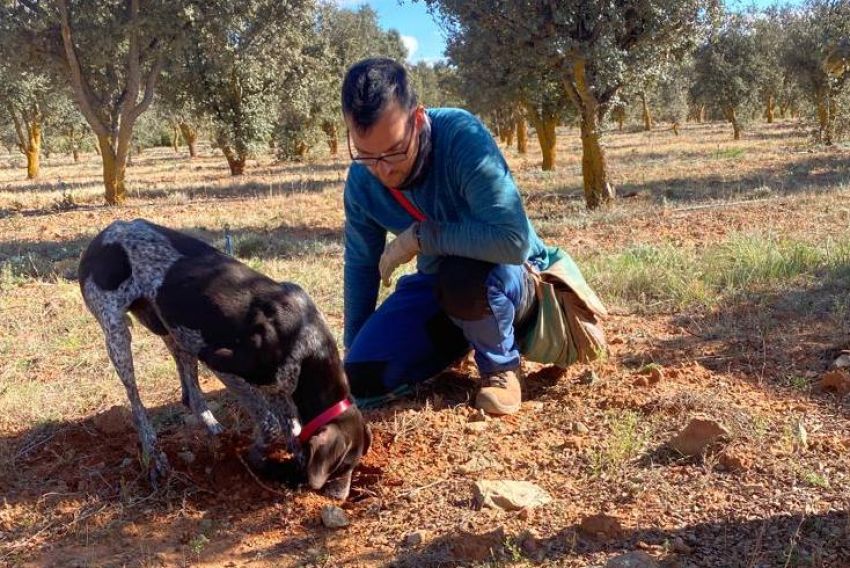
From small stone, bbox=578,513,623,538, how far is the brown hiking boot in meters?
1.09

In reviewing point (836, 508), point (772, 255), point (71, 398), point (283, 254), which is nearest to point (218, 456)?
point (71, 398)

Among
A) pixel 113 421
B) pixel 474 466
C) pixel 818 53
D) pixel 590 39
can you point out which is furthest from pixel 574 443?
pixel 818 53

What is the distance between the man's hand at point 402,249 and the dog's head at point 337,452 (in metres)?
0.74

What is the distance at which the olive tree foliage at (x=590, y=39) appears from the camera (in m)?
11.1

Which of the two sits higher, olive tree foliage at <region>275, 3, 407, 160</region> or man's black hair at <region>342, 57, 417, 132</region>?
olive tree foliage at <region>275, 3, 407, 160</region>

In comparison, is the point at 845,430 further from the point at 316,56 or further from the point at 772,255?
the point at 316,56

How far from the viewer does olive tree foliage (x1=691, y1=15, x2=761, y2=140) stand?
30.9 meters

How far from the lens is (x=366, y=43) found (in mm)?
33688

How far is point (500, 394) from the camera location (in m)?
3.67

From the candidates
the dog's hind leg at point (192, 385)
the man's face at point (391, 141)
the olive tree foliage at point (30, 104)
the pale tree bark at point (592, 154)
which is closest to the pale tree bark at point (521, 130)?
the pale tree bark at point (592, 154)

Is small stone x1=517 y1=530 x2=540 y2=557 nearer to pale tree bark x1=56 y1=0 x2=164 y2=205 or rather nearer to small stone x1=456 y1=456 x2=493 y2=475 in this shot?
small stone x1=456 y1=456 x2=493 y2=475

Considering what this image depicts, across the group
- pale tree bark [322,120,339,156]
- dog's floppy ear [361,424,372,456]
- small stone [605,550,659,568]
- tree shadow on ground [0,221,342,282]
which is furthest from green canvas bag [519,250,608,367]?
pale tree bark [322,120,339,156]

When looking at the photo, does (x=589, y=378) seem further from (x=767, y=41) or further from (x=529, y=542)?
(x=767, y=41)

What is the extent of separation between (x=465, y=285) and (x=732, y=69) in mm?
31697
